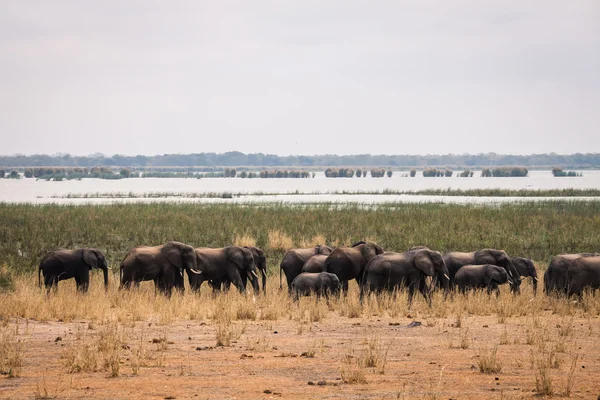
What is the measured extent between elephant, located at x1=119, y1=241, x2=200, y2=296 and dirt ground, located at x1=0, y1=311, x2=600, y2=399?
3918mm

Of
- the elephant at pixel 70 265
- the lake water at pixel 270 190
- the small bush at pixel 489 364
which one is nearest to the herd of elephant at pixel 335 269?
the elephant at pixel 70 265

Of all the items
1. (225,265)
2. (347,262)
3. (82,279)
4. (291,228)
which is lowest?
(291,228)

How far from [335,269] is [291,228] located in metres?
18.3

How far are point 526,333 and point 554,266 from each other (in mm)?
5165

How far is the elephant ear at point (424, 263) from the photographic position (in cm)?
1839

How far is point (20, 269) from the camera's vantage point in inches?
999

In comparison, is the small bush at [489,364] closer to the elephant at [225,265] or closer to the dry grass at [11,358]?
the dry grass at [11,358]

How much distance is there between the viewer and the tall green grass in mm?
32344

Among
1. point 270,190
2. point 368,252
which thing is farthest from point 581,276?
point 270,190

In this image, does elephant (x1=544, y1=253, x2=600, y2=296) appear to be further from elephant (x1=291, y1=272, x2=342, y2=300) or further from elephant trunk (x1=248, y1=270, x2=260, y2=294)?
elephant trunk (x1=248, y1=270, x2=260, y2=294)

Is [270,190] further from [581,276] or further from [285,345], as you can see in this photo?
[285,345]

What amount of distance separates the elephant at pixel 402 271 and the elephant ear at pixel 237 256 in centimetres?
298

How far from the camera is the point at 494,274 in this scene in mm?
19188

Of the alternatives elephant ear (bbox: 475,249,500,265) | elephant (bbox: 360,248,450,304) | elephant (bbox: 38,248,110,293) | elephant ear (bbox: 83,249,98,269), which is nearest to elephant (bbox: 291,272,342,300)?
elephant (bbox: 360,248,450,304)
